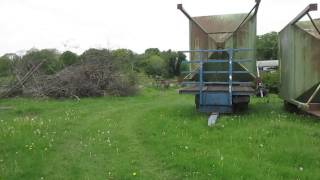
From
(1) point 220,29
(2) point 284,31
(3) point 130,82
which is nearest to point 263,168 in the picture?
(2) point 284,31

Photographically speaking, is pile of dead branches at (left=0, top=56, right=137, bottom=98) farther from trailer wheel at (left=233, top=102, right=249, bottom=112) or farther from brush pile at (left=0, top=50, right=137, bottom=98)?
trailer wheel at (left=233, top=102, right=249, bottom=112)

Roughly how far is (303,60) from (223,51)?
9.19 ft

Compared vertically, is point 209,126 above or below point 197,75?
below

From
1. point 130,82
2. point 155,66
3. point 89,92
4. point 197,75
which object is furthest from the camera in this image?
point 155,66

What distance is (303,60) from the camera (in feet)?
35.4

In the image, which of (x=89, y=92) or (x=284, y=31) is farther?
(x=89, y=92)

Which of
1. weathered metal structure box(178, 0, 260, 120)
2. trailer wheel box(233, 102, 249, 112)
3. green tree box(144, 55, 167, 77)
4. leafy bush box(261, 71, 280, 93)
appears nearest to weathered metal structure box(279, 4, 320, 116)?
weathered metal structure box(178, 0, 260, 120)

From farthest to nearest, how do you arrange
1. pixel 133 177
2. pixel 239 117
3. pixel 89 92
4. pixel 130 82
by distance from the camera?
pixel 130 82
pixel 89 92
pixel 239 117
pixel 133 177

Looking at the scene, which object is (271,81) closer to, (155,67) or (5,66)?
(5,66)

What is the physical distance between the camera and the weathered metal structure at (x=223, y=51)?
13.0 m

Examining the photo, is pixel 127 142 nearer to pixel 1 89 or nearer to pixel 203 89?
pixel 203 89

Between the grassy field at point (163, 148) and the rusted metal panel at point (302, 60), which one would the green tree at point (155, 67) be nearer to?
the grassy field at point (163, 148)

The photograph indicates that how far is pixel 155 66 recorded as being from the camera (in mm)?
39781

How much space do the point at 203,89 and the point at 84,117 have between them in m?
3.68
